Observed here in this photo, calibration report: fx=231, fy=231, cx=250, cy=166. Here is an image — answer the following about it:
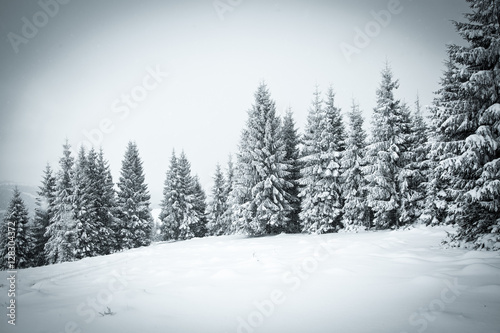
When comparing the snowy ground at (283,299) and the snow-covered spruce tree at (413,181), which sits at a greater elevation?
the snow-covered spruce tree at (413,181)

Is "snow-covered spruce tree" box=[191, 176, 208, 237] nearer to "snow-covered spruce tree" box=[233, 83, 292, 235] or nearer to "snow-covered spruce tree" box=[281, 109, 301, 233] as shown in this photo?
"snow-covered spruce tree" box=[233, 83, 292, 235]

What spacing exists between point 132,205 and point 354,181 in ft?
91.8

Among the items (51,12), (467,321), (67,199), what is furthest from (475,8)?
(67,199)

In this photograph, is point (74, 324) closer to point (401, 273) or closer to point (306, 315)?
point (306, 315)

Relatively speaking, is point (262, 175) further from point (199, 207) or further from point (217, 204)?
point (199, 207)

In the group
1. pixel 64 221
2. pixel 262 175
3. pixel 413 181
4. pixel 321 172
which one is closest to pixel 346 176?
pixel 321 172

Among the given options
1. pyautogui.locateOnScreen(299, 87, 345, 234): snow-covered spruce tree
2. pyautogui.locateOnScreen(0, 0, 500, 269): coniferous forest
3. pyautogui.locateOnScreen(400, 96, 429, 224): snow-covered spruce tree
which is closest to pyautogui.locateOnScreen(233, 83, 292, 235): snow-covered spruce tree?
pyautogui.locateOnScreen(0, 0, 500, 269): coniferous forest

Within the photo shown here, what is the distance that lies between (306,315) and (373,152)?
18992 mm

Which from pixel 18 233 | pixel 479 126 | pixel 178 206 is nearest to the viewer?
pixel 479 126

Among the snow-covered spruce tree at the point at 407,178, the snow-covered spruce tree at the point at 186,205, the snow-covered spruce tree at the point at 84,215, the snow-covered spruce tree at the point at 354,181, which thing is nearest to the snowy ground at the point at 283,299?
the snow-covered spruce tree at the point at 407,178

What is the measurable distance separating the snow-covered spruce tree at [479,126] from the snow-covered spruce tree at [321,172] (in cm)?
1090

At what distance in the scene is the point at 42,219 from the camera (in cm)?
3055

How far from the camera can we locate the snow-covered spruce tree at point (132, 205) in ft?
99.8

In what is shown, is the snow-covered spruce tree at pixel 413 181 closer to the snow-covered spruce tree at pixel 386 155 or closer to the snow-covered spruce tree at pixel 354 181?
the snow-covered spruce tree at pixel 386 155
